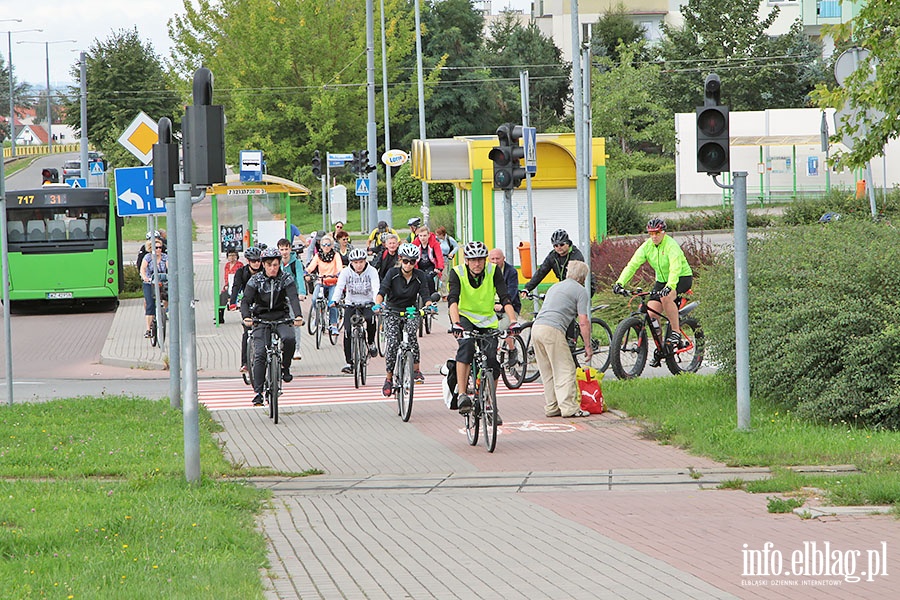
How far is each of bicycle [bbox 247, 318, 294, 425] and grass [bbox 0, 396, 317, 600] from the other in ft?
2.25

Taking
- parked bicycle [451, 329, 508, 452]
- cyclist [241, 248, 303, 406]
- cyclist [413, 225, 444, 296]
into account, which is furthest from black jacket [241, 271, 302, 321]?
cyclist [413, 225, 444, 296]

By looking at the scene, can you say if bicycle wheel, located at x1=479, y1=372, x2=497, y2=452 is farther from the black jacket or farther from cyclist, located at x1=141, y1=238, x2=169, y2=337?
cyclist, located at x1=141, y1=238, x2=169, y2=337

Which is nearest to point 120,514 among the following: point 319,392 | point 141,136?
point 141,136

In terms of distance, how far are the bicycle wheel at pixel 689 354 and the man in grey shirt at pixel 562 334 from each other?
2.61 m

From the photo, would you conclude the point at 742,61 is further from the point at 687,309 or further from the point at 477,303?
the point at 477,303

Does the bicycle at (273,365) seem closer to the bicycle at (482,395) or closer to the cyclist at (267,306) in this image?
the cyclist at (267,306)

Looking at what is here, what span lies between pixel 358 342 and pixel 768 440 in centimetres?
670

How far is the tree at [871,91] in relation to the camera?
11797 millimetres

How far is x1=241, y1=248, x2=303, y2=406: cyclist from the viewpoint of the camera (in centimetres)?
1370

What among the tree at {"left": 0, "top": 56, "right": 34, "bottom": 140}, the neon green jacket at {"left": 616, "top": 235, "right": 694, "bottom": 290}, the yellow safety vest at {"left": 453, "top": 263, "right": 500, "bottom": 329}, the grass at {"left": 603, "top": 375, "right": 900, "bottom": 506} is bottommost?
the grass at {"left": 603, "top": 375, "right": 900, "bottom": 506}

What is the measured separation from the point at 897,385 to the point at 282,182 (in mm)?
17500

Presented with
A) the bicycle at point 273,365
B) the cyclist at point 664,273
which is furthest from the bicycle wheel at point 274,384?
the cyclist at point 664,273

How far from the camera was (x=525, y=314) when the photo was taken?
24.0 meters

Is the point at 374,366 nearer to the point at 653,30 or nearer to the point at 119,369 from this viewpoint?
the point at 119,369
